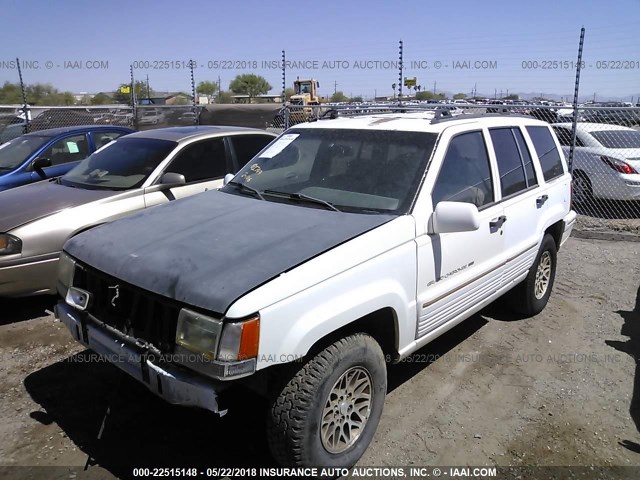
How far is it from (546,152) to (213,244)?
3512mm

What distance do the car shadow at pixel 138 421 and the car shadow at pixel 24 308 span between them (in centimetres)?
116

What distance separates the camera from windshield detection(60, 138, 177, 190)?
525 cm

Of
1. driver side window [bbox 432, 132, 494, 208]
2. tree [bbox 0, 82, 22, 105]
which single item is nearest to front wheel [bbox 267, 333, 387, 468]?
driver side window [bbox 432, 132, 494, 208]

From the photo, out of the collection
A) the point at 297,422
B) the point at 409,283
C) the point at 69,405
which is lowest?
the point at 69,405

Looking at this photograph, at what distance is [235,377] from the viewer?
7.44 ft

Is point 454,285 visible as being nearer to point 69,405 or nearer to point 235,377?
point 235,377

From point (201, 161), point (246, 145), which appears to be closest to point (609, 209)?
point (246, 145)

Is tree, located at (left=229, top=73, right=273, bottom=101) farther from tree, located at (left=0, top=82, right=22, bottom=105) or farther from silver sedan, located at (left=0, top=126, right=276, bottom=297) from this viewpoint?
silver sedan, located at (left=0, top=126, right=276, bottom=297)

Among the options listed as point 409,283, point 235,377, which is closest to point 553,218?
point 409,283

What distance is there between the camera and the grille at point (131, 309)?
2.47m

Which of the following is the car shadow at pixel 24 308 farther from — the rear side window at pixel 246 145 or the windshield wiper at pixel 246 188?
the rear side window at pixel 246 145

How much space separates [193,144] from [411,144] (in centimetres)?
304

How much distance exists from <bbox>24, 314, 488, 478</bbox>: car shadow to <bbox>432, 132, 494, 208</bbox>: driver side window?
142 centimetres

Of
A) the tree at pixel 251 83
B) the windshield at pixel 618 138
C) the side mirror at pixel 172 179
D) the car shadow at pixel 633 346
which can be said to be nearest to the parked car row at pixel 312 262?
the side mirror at pixel 172 179
